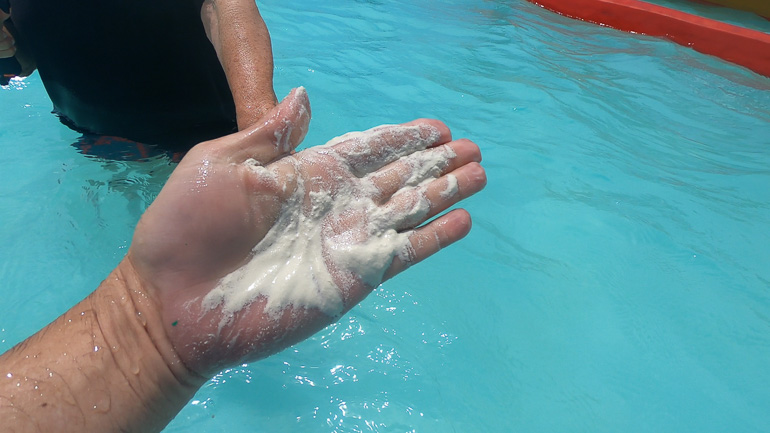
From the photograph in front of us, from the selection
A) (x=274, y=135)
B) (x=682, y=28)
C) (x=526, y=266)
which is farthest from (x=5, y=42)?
(x=682, y=28)

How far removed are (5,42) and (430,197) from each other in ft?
7.14

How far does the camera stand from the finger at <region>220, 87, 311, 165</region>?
139cm

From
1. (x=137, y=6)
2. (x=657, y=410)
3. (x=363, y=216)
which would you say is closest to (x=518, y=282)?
(x=657, y=410)

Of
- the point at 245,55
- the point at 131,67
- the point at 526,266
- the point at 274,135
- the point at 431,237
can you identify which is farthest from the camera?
the point at 526,266

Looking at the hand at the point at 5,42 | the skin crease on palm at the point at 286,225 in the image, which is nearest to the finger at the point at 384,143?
the skin crease on palm at the point at 286,225

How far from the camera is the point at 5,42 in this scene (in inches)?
89.1

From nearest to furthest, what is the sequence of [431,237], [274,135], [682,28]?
[274,135] → [431,237] → [682,28]

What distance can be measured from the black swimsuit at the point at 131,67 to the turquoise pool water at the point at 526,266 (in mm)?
264

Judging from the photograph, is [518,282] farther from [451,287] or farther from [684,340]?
[684,340]

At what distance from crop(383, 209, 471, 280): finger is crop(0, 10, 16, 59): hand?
85.4 inches

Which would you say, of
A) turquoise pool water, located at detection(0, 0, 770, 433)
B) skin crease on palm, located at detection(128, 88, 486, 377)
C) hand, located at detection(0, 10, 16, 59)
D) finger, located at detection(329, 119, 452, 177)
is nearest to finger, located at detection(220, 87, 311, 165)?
skin crease on palm, located at detection(128, 88, 486, 377)

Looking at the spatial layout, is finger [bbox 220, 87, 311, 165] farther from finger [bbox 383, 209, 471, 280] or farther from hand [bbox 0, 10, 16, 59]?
hand [bbox 0, 10, 16, 59]

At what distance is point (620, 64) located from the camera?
4898mm

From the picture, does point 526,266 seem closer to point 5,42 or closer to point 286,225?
point 286,225
